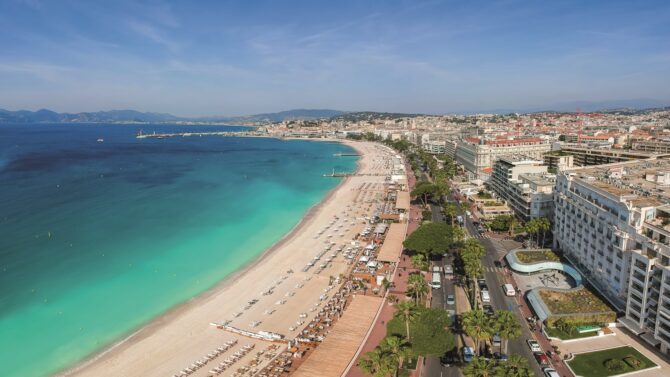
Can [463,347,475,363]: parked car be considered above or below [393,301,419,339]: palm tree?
below

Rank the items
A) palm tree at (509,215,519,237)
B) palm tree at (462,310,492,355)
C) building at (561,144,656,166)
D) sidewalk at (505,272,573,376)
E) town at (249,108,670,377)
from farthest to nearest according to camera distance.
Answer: building at (561,144,656,166), palm tree at (509,215,519,237), sidewalk at (505,272,573,376), town at (249,108,670,377), palm tree at (462,310,492,355)

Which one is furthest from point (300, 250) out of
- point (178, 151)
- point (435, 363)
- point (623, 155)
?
point (178, 151)

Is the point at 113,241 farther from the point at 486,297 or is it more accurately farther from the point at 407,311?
the point at 486,297

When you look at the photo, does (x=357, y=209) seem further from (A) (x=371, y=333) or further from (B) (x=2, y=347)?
(B) (x=2, y=347)

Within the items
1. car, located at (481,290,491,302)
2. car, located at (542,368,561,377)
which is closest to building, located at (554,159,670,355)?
car, located at (542,368,561,377)

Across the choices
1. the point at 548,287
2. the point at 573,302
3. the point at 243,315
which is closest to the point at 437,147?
the point at 548,287

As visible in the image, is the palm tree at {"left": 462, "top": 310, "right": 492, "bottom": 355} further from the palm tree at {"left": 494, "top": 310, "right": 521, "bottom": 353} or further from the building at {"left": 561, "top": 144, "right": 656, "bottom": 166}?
the building at {"left": 561, "top": 144, "right": 656, "bottom": 166}

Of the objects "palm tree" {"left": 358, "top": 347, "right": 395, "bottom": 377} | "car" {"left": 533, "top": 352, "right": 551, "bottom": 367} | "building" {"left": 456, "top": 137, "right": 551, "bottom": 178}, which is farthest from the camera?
"building" {"left": 456, "top": 137, "right": 551, "bottom": 178}
